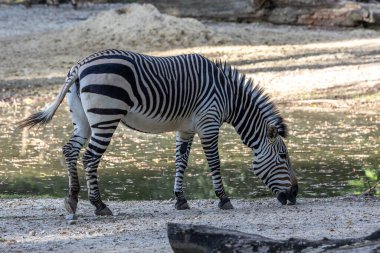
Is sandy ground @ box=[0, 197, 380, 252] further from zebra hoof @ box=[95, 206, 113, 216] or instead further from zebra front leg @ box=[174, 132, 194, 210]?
zebra front leg @ box=[174, 132, 194, 210]

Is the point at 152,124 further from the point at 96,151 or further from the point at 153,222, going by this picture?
the point at 153,222

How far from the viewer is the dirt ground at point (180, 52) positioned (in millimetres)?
8094

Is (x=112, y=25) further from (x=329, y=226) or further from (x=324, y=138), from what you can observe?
(x=329, y=226)

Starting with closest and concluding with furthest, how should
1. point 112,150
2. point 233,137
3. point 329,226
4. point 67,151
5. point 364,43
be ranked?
point 329,226
point 67,151
point 112,150
point 233,137
point 364,43

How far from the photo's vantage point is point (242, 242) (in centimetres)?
574

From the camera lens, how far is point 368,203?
968 cm

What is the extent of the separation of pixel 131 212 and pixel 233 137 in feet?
17.5

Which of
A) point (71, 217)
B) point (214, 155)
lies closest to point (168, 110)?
point (214, 155)

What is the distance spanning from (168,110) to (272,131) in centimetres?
116

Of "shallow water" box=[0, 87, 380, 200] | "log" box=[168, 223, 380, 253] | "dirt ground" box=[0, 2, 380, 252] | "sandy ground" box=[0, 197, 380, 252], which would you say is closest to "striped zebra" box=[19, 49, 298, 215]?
"sandy ground" box=[0, 197, 380, 252]

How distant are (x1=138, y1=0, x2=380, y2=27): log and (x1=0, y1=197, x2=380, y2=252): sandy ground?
17.9 meters

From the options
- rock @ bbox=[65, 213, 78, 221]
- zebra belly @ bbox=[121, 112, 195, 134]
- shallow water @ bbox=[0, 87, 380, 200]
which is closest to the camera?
rock @ bbox=[65, 213, 78, 221]

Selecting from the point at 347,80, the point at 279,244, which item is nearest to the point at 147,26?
the point at 347,80

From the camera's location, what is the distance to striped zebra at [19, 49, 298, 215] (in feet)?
29.7
